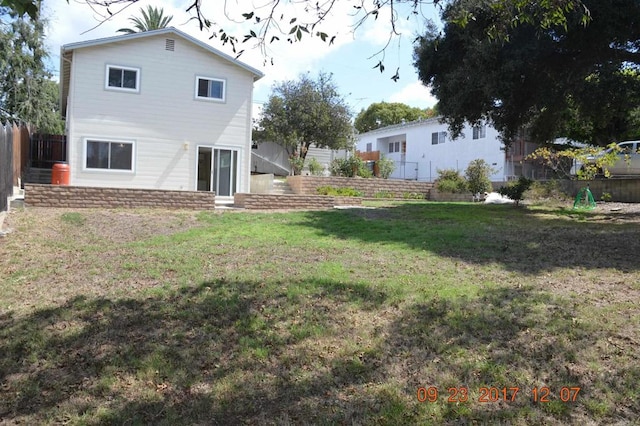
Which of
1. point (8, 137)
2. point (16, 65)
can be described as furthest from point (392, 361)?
point (16, 65)

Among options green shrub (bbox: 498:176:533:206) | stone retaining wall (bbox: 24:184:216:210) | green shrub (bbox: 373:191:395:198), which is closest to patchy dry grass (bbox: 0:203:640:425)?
stone retaining wall (bbox: 24:184:216:210)

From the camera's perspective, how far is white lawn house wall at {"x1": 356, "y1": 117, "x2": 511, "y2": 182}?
32.7 metres

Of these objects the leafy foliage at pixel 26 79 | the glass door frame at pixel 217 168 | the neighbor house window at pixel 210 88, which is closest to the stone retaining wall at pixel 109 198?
the glass door frame at pixel 217 168

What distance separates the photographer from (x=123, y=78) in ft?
55.9

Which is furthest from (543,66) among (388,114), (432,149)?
(388,114)

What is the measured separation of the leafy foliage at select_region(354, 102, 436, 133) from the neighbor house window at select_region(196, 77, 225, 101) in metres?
37.1

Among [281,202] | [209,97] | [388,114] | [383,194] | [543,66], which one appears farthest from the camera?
[388,114]

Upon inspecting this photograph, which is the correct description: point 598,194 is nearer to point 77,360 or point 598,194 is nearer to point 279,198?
point 279,198

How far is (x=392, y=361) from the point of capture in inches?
166

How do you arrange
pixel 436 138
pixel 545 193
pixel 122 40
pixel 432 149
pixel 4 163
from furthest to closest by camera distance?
pixel 432 149 < pixel 436 138 < pixel 545 193 < pixel 122 40 < pixel 4 163

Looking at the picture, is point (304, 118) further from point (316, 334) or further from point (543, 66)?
point (316, 334)

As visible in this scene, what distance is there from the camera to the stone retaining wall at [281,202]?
51.7 ft

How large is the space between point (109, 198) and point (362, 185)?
11.3m

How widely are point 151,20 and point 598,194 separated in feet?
95.4
